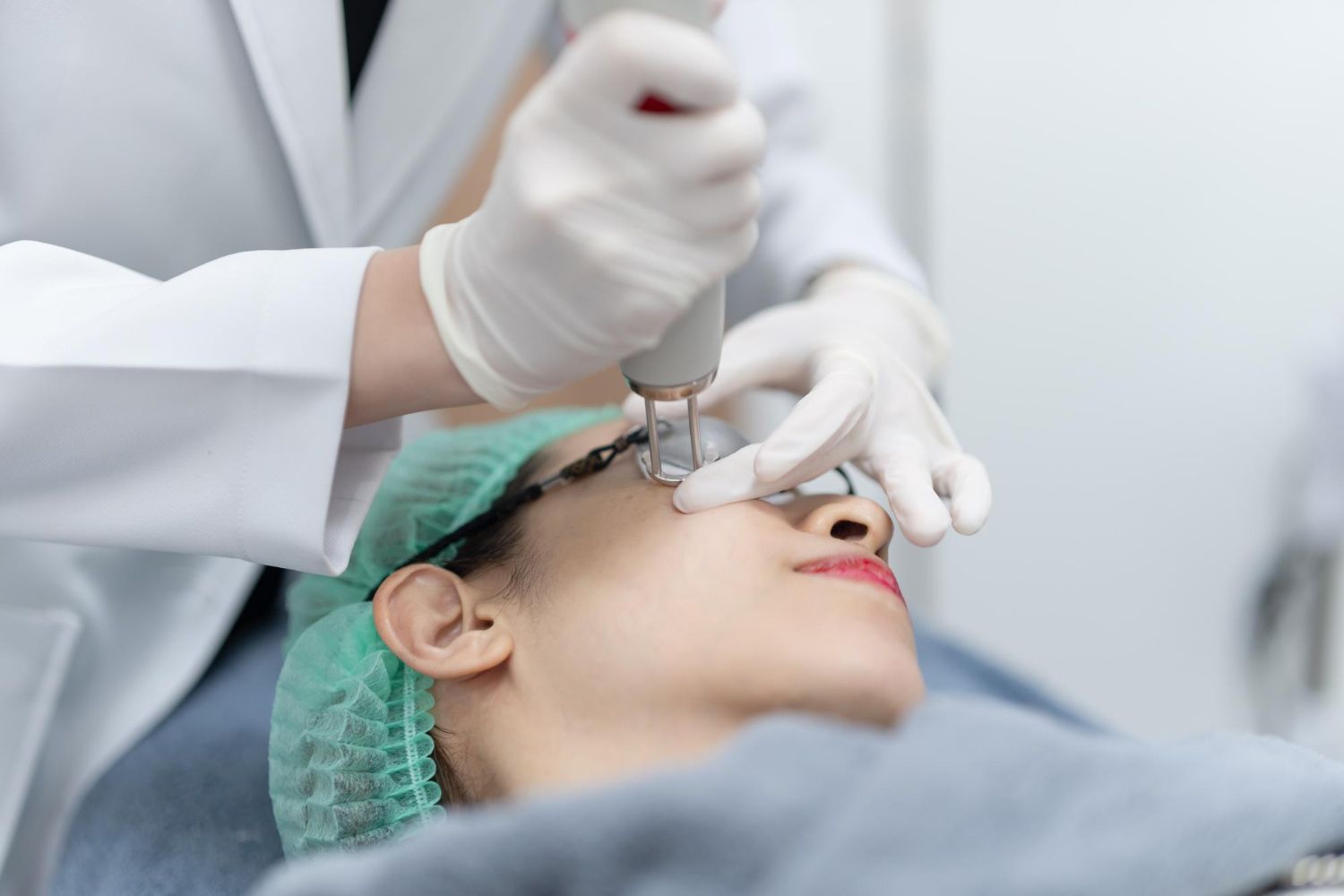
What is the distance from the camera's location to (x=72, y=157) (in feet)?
2.81

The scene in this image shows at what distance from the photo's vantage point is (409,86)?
1104 mm

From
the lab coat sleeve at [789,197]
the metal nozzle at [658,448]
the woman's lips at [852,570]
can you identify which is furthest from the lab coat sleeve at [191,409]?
the lab coat sleeve at [789,197]

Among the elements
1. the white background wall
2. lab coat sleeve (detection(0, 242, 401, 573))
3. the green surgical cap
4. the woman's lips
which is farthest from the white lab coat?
the white background wall

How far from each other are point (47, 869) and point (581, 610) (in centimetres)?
68

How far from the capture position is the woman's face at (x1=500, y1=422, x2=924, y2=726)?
699mm

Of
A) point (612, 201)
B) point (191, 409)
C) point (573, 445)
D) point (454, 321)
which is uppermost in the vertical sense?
point (612, 201)

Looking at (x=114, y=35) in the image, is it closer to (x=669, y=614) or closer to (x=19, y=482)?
(x=19, y=482)

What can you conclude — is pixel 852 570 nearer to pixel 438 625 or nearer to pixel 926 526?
pixel 926 526

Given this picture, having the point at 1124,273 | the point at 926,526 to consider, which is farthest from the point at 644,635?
the point at 1124,273

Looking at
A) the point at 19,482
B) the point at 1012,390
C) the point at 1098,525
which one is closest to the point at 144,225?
the point at 19,482

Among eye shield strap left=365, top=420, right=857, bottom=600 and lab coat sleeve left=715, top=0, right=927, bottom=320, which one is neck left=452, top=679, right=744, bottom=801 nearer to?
eye shield strap left=365, top=420, right=857, bottom=600

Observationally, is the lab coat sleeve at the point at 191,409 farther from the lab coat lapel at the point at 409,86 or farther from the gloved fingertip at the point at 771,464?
the lab coat lapel at the point at 409,86

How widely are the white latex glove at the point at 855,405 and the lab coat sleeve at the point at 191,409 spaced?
0.92ft

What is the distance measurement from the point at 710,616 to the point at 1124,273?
1399 mm
